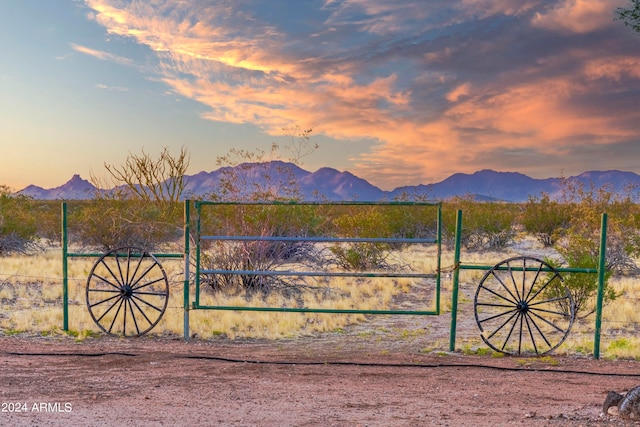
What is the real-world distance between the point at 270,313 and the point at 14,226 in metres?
15.4

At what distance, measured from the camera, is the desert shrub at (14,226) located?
2350cm

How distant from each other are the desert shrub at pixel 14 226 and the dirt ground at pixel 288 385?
50.8 feet

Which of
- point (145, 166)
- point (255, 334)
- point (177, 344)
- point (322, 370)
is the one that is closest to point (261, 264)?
point (255, 334)

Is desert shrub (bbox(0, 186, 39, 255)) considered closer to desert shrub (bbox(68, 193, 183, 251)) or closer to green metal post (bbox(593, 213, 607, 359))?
desert shrub (bbox(68, 193, 183, 251))

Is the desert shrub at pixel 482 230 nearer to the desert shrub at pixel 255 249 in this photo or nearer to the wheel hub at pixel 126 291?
the desert shrub at pixel 255 249

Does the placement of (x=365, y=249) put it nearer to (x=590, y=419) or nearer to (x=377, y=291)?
(x=377, y=291)

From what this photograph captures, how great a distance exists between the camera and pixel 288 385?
22.8ft

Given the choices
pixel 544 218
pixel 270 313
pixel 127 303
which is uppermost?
pixel 544 218

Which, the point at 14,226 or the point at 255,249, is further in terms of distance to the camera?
the point at 14,226

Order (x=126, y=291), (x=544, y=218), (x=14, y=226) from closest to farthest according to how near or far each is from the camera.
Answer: (x=126, y=291) → (x=14, y=226) → (x=544, y=218)

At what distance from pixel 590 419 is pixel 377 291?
11.1 metres

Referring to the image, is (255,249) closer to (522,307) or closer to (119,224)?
(522,307)

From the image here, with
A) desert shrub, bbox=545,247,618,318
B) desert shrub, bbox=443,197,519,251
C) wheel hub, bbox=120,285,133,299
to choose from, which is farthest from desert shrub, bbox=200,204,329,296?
desert shrub, bbox=443,197,519,251

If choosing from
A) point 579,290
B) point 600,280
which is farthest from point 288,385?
point 579,290
